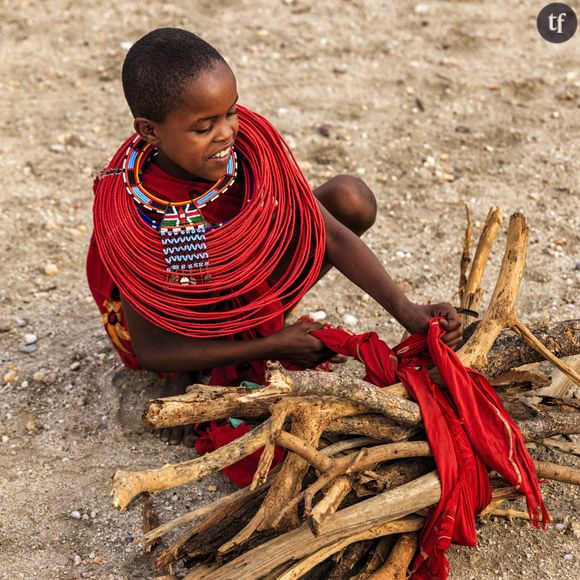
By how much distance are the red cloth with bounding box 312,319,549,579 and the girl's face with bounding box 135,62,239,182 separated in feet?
2.84

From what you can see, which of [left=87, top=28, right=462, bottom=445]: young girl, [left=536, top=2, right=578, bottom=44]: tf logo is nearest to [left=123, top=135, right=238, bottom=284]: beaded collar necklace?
[left=87, top=28, right=462, bottom=445]: young girl

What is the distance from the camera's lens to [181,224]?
2424 millimetres

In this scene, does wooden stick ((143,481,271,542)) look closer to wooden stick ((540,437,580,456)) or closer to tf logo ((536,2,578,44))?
wooden stick ((540,437,580,456))

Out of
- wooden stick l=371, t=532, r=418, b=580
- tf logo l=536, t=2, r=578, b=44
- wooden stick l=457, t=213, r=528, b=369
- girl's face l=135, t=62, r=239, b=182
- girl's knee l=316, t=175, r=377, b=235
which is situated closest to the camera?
wooden stick l=371, t=532, r=418, b=580

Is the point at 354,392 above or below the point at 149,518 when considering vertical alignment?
above

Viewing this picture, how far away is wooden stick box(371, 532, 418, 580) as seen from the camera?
2.10 metres

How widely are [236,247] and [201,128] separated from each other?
381 millimetres

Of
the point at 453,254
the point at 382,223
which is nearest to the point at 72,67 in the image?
the point at 382,223

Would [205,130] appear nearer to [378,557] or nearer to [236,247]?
[236,247]

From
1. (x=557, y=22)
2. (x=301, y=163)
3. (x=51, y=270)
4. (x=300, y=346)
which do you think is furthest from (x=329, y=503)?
(x=557, y=22)

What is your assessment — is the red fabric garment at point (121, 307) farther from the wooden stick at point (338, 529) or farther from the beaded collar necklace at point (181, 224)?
the wooden stick at point (338, 529)

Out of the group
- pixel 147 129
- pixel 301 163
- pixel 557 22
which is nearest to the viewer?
pixel 147 129

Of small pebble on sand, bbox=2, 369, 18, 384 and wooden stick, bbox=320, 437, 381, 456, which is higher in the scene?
wooden stick, bbox=320, 437, 381, 456

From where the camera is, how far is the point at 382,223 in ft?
12.8
